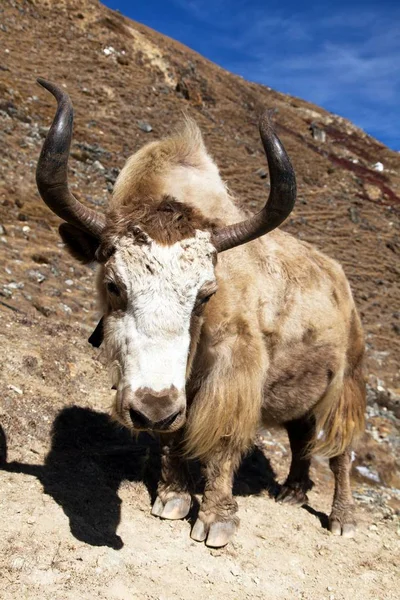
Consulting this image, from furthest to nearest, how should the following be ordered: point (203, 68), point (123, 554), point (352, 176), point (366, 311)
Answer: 1. point (203, 68)
2. point (352, 176)
3. point (366, 311)
4. point (123, 554)

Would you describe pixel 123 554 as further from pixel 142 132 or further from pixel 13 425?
pixel 142 132

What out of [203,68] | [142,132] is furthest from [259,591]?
[203,68]

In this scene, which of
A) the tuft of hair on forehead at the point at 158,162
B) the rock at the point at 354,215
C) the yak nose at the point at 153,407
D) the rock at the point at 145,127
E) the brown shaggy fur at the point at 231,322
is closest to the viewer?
the yak nose at the point at 153,407

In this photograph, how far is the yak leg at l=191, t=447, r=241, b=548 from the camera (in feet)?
13.3

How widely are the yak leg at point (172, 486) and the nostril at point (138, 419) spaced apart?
4.65 feet

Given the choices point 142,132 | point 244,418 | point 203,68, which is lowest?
point 244,418

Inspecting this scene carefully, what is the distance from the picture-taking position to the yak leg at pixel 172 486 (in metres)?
4.27

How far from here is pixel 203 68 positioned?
3672cm

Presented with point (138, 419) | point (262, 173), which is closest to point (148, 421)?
point (138, 419)

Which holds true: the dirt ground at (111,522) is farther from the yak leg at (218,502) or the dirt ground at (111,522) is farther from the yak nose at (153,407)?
the yak nose at (153,407)

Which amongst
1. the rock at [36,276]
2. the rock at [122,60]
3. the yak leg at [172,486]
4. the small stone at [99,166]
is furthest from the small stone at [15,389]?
the rock at [122,60]

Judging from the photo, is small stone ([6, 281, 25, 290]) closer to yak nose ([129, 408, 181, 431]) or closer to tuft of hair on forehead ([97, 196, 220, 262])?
tuft of hair on forehead ([97, 196, 220, 262])

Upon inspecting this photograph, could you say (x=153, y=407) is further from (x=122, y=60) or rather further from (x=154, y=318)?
(x=122, y=60)

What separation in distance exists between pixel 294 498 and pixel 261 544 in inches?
51.2
